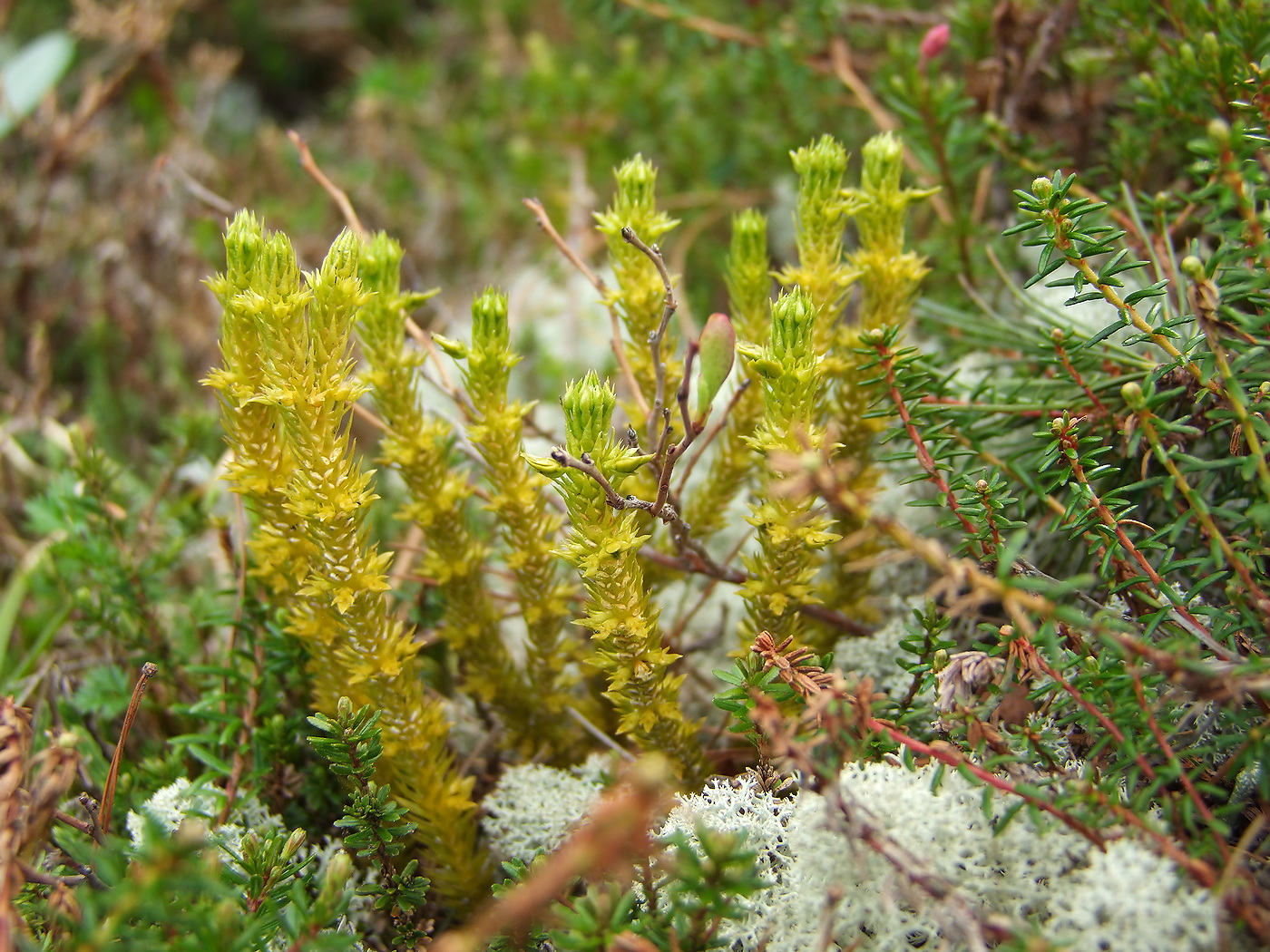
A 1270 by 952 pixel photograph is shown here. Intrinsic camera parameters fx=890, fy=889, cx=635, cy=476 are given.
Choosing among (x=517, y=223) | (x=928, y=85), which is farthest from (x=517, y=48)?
(x=928, y=85)

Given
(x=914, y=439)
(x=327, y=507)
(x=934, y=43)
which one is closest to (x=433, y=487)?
(x=327, y=507)

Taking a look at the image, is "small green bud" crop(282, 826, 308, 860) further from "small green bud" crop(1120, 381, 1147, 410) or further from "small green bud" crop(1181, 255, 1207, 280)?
"small green bud" crop(1181, 255, 1207, 280)

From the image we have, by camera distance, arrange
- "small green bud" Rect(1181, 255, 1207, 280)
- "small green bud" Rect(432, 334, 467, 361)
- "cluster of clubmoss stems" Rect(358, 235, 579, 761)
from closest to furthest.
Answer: "small green bud" Rect(1181, 255, 1207, 280), "small green bud" Rect(432, 334, 467, 361), "cluster of clubmoss stems" Rect(358, 235, 579, 761)

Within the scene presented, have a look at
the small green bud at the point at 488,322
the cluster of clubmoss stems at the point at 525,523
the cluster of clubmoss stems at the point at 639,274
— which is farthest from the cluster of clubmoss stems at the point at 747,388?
the small green bud at the point at 488,322

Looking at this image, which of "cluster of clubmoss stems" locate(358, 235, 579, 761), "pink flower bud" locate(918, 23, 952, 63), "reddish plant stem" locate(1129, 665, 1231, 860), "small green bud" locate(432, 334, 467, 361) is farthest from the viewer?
"pink flower bud" locate(918, 23, 952, 63)

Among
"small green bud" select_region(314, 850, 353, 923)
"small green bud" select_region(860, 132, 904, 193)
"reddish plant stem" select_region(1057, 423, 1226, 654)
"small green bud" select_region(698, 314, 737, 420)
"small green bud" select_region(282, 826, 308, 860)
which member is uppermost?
"small green bud" select_region(860, 132, 904, 193)

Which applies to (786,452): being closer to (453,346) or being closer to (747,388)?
(747,388)

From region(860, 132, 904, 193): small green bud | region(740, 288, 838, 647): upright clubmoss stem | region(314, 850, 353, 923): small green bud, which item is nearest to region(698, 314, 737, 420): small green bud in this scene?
region(740, 288, 838, 647): upright clubmoss stem
